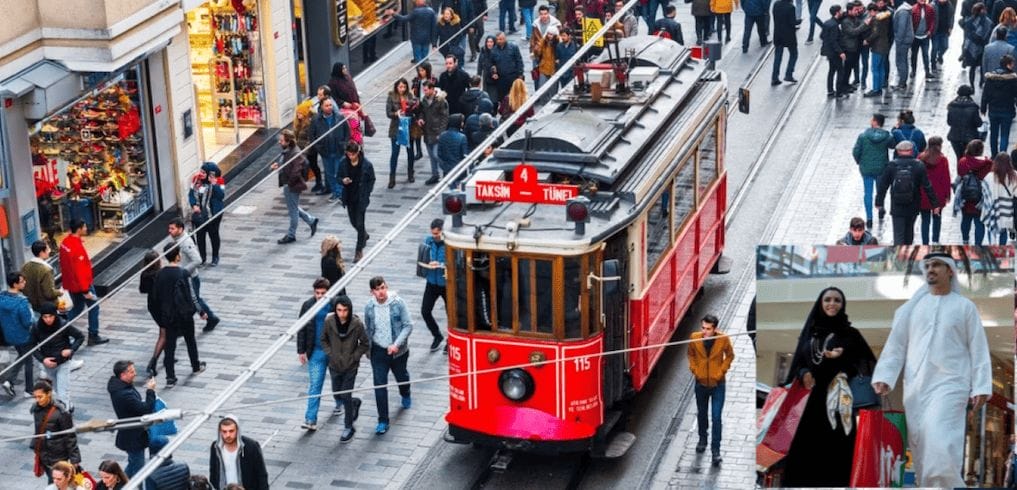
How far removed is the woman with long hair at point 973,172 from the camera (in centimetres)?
2064

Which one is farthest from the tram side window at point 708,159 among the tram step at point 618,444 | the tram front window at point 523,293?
the tram front window at point 523,293

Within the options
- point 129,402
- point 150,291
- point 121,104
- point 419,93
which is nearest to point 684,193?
point 150,291

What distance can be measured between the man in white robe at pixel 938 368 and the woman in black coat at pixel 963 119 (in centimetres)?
1614

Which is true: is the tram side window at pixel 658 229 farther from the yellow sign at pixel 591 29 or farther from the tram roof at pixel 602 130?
the yellow sign at pixel 591 29

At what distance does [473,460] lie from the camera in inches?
661

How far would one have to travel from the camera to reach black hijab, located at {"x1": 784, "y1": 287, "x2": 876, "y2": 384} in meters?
8.62

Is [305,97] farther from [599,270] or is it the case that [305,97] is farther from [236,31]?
[599,270]

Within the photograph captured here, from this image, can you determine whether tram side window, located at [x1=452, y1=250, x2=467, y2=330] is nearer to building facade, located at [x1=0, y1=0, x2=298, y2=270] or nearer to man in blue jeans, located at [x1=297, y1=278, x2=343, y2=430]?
man in blue jeans, located at [x1=297, y1=278, x2=343, y2=430]

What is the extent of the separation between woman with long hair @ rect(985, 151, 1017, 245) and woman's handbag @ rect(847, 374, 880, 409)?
1215 centimetres

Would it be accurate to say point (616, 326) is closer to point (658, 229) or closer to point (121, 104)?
point (658, 229)

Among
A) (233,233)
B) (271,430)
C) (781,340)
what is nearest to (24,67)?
(233,233)

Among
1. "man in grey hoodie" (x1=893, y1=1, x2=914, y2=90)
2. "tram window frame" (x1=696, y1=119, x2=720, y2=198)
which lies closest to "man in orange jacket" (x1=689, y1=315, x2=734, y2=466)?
"tram window frame" (x1=696, y1=119, x2=720, y2=198)

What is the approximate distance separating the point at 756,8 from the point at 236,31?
9.67 m

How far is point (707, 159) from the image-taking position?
2011 cm
